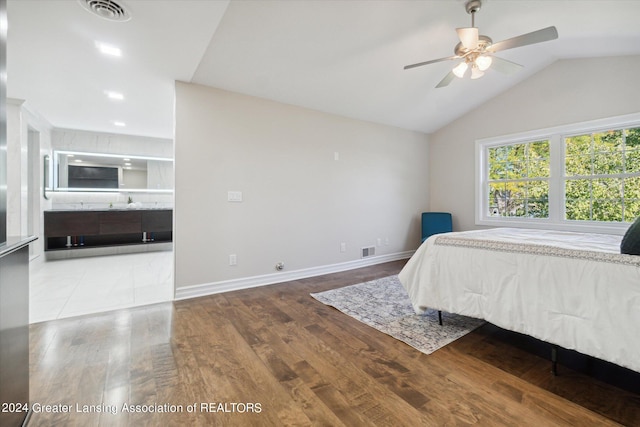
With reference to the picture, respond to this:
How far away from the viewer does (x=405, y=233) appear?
197 inches

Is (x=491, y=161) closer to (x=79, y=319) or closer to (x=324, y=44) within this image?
(x=324, y=44)

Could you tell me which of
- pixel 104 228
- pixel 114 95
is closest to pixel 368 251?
pixel 114 95

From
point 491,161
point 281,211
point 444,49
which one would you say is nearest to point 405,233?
point 491,161

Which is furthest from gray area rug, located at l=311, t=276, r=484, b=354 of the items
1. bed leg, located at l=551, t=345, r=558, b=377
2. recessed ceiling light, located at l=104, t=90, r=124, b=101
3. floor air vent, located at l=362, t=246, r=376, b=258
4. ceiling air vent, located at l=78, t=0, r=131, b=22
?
recessed ceiling light, located at l=104, t=90, r=124, b=101

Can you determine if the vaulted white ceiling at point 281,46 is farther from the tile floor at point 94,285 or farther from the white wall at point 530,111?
the tile floor at point 94,285

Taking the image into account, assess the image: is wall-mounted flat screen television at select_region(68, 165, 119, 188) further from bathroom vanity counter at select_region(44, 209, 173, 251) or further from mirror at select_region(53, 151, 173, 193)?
bathroom vanity counter at select_region(44, 209, 173, 251)

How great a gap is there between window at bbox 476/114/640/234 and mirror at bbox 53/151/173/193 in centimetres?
621

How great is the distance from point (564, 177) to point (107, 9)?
5.23 m

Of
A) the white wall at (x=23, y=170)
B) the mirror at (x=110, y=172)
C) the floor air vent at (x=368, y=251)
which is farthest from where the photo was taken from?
the mirror at (x=110, y=172)

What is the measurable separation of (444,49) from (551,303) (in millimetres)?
2717

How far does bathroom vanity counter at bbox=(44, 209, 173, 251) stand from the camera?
4.77m

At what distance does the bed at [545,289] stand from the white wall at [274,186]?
188cm

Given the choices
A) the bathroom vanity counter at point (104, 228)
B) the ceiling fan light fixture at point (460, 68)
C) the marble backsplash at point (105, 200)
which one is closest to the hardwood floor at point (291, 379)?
the ceiling fan light fixture at point (460, 68)

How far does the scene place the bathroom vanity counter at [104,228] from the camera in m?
4.77
